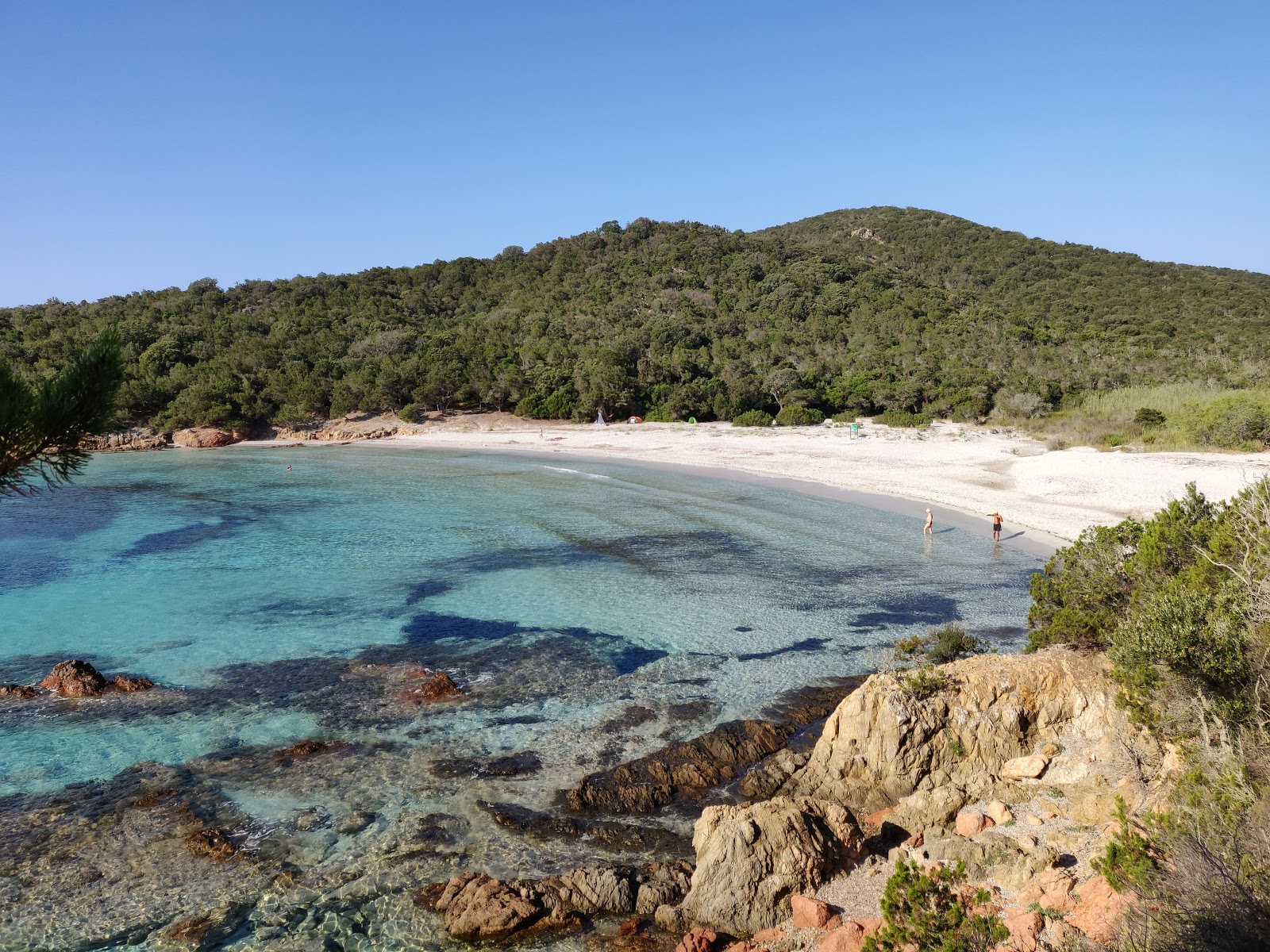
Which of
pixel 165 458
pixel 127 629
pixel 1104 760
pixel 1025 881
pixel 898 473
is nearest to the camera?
pixel 1025 881

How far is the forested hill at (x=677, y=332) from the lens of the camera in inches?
2076

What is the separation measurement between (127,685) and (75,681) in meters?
0.78

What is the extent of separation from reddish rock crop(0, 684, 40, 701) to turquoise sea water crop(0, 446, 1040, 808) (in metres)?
0.33

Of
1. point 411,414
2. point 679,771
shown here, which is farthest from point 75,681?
point 411,414

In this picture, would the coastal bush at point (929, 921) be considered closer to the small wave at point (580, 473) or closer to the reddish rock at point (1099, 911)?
the reddish rock at point (1099, 911)

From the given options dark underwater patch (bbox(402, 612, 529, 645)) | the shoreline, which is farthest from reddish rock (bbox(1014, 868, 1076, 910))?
dark underwater patch (bbox(402, 612, 529, 645))

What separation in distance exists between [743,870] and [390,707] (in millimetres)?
6915

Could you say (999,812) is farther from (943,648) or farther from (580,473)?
(580,473)

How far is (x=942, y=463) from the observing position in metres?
33.8

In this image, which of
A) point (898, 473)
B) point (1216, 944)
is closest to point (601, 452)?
point (898, 473)

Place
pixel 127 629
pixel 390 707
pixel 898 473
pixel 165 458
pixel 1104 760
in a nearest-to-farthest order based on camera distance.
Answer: pixel 1104 760 → pixel 390 707 → pixel 127 629 → pixel 898 473 → pixel 165 458

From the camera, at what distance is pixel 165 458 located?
50.3m

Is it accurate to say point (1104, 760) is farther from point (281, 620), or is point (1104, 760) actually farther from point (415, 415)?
point (415, 415)

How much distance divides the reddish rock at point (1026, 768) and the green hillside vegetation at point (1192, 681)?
1.06m
